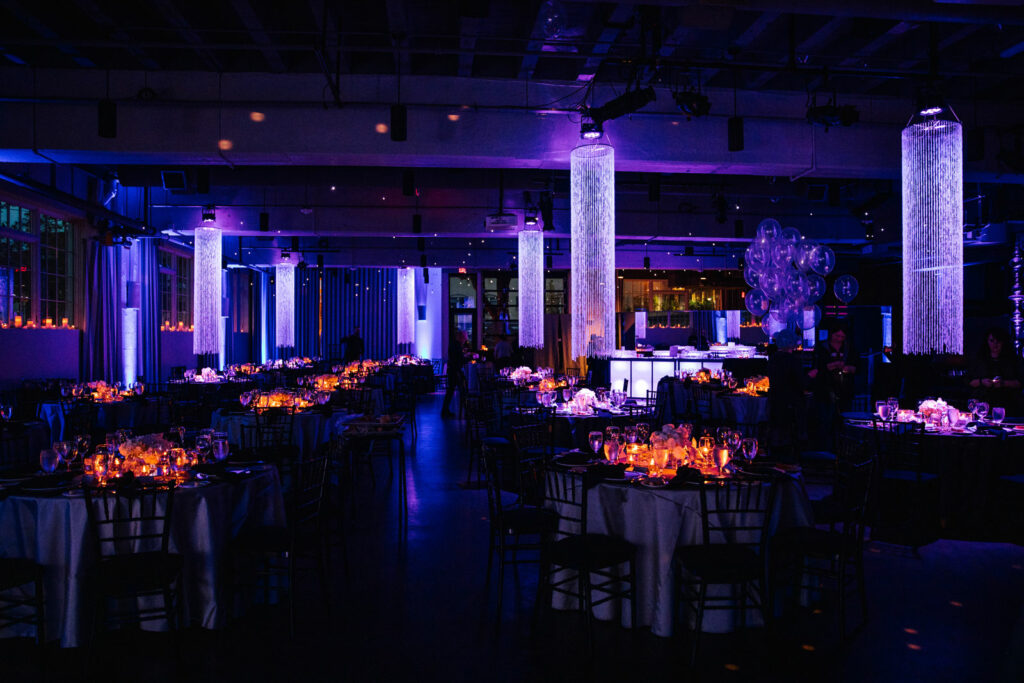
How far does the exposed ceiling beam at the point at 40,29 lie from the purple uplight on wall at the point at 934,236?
832 centimetres

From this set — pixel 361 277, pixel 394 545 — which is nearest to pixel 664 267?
pixel 361 277

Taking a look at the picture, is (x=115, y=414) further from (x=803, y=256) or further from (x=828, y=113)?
(x=803, y=256)

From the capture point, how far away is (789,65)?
7145 millimetres

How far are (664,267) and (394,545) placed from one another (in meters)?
16.8

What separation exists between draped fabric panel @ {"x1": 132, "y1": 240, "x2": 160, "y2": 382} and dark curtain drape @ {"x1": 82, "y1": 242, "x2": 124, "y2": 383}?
0.99 metres

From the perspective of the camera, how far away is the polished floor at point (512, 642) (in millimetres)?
3492

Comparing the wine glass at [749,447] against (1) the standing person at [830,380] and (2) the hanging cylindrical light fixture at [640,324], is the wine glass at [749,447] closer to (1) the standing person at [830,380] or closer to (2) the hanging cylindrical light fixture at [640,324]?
(1) the standing person at [830,380]

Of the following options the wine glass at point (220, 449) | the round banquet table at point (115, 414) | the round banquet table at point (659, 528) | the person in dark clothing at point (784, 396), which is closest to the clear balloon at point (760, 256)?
the person in dark clothing at point (784, 396)

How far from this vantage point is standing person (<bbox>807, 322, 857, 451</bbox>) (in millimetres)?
8297

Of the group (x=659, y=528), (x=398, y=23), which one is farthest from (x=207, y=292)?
(x=659, y=528)

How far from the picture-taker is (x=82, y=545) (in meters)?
3.75

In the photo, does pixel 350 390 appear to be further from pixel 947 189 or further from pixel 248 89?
pixel 947 189

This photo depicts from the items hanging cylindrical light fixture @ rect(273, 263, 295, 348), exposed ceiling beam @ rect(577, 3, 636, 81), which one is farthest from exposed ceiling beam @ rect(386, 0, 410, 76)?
hanging cylindrical light fixture @ rect(273, 263, 295, 348)

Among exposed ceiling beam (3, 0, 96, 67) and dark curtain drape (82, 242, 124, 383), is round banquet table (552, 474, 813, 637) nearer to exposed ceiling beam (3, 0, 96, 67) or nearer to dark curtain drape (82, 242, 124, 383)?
exposed ceiling beam (3, 0, 96, 67)
